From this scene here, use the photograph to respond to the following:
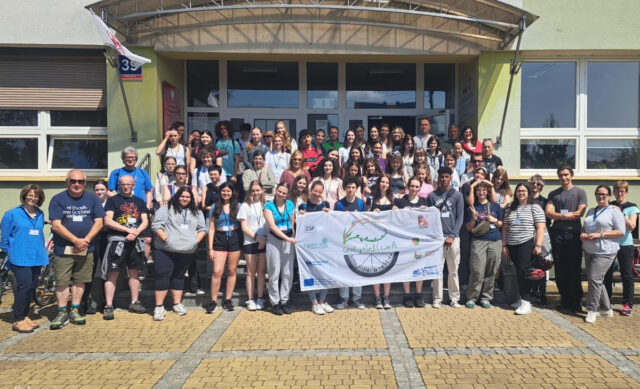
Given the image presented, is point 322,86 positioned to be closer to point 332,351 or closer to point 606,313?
point 332,351

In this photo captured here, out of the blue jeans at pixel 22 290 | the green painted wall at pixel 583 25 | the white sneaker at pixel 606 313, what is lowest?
the white sneaker at pixel 606 313

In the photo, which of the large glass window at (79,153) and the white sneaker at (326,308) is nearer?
the white sneaker at (326,308)

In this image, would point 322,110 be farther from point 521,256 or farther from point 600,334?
point 600,334

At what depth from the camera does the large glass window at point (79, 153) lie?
8.72 m

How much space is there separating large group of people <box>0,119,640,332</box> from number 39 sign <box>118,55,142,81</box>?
2.36 meters

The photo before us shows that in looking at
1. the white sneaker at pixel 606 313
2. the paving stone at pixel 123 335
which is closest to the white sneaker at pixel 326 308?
the paving stone at pixel 123 335

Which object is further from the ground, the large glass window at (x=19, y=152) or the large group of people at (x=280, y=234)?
the large glass window at (x=19, y=152)

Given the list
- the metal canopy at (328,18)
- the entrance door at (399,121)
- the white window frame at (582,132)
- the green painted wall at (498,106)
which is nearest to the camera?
the metal canopy at (328,18)

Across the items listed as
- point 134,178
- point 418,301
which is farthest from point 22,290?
point 418,301

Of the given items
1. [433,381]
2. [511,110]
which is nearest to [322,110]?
[511,110]

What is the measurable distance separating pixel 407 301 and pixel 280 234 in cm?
207

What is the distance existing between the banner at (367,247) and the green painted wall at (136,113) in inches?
162

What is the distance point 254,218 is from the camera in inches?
235

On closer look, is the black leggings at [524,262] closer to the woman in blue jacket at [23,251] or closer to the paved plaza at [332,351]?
the paved plaza at [332,351]
